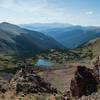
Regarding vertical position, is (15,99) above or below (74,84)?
above

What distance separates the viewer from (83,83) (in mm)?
59531

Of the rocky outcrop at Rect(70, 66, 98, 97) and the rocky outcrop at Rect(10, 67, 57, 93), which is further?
the rocky outcrop at Rect(70, 66, 98, 97)

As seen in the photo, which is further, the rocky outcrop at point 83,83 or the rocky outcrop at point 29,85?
the rocky outcrop at point 83,83

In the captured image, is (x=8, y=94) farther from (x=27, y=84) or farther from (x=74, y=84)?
(x=74, y=84)

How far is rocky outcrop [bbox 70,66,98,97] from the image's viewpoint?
57.1 metres

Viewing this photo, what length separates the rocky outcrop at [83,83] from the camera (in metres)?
57.1

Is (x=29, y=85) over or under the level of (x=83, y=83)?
over

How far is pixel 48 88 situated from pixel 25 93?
183 inches

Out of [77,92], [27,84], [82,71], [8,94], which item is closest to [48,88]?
[27,84]

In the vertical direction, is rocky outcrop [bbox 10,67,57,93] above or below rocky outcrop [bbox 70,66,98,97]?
above

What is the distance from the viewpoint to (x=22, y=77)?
33656 mm

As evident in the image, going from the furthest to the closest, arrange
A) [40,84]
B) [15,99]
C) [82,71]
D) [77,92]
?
[82,71] → [77,92] → [40,84] → [15,99]

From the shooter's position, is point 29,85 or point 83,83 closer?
point 29,85

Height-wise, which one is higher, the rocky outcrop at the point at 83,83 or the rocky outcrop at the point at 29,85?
the rocky outcrop at the point at 29,85
